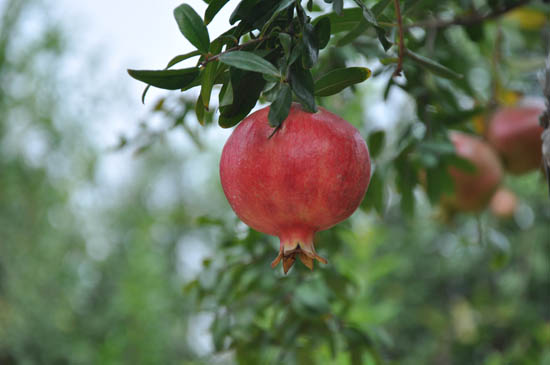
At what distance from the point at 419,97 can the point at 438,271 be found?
3312 mm

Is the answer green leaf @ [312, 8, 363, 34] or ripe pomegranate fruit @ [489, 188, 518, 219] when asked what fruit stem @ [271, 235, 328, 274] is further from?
ripe pomegranate fruit @ [489, 188, 518, 219]

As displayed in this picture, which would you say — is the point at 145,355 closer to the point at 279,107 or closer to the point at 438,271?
the point at 438,271

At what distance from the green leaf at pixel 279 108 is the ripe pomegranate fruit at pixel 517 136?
806 mm

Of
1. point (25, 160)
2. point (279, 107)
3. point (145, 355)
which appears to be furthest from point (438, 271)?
point (279, 107)

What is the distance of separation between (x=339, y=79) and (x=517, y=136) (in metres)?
0.76

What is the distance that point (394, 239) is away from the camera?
163 inches

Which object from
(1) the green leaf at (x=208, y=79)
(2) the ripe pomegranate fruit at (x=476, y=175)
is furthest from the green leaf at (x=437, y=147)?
(1) the green leaf at (x=208, y=79)

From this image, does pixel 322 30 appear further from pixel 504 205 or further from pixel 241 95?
pixel 504 205

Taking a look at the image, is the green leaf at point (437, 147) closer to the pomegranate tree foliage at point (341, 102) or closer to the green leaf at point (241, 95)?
the pomegranate tree foliage at point (341, 102)

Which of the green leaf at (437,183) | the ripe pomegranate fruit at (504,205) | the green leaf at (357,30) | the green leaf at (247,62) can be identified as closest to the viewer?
the green leaf at (247,62)

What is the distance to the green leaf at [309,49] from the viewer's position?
0.41 meters

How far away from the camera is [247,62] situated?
39 cm

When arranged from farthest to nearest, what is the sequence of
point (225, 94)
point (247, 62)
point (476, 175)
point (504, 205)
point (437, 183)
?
point (504, 205) < point (476, 175) < point (437, 183) < point (225, 94) < point (247, 62)

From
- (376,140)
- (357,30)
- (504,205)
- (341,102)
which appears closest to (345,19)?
(357,30)
